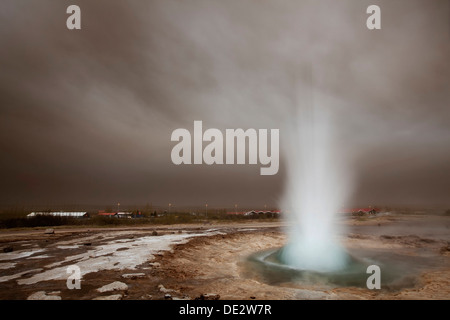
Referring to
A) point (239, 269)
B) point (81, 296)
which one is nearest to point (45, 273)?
point (81, 296)

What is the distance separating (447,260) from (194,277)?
20715mm

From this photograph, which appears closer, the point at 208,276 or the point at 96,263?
the point at 208,276

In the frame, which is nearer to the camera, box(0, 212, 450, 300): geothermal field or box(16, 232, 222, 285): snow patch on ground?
box(0, 212, 450, 300): geothermal field

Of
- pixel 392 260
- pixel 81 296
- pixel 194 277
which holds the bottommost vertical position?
pixel 392 260

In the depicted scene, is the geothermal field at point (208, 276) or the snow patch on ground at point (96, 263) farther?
the snow patch on ground at point (96, 263)

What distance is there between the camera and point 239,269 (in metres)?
15.6

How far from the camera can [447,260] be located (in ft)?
59.6
